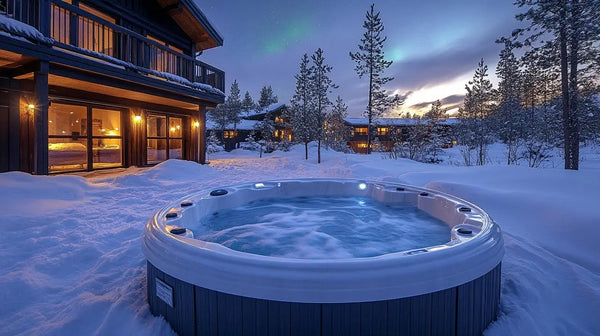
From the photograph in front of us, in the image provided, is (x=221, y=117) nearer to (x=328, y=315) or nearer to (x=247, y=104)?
(x=247, y=104)

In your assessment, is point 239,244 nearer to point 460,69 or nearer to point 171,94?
point 171,94

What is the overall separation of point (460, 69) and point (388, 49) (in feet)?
16.3

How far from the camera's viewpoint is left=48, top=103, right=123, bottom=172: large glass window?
738 centimetres

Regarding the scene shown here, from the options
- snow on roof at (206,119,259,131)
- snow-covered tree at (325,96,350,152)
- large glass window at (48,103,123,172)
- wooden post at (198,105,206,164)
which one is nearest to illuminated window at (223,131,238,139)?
snow on roof at (206,119,259,131)

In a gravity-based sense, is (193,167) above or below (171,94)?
below

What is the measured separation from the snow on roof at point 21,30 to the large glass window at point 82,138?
296 centimetres

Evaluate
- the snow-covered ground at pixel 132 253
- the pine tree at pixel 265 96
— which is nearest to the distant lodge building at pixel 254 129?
the pine tree at pixel 265 96

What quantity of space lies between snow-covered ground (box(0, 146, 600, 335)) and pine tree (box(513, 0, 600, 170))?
5.02 meters

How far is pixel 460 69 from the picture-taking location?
18312mm

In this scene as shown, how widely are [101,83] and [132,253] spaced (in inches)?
215

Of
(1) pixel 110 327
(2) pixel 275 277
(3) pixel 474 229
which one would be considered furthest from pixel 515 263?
(1) pixel 110 327

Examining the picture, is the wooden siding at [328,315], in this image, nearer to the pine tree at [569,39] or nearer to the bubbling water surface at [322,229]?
the bubbling water surface at [322,229]

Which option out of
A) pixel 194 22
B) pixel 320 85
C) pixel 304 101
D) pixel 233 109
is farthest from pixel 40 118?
pixel 233 109

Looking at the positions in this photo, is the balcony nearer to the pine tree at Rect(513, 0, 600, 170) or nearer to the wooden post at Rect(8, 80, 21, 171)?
the wooden post at Rect(8, 80, 21, 171)
